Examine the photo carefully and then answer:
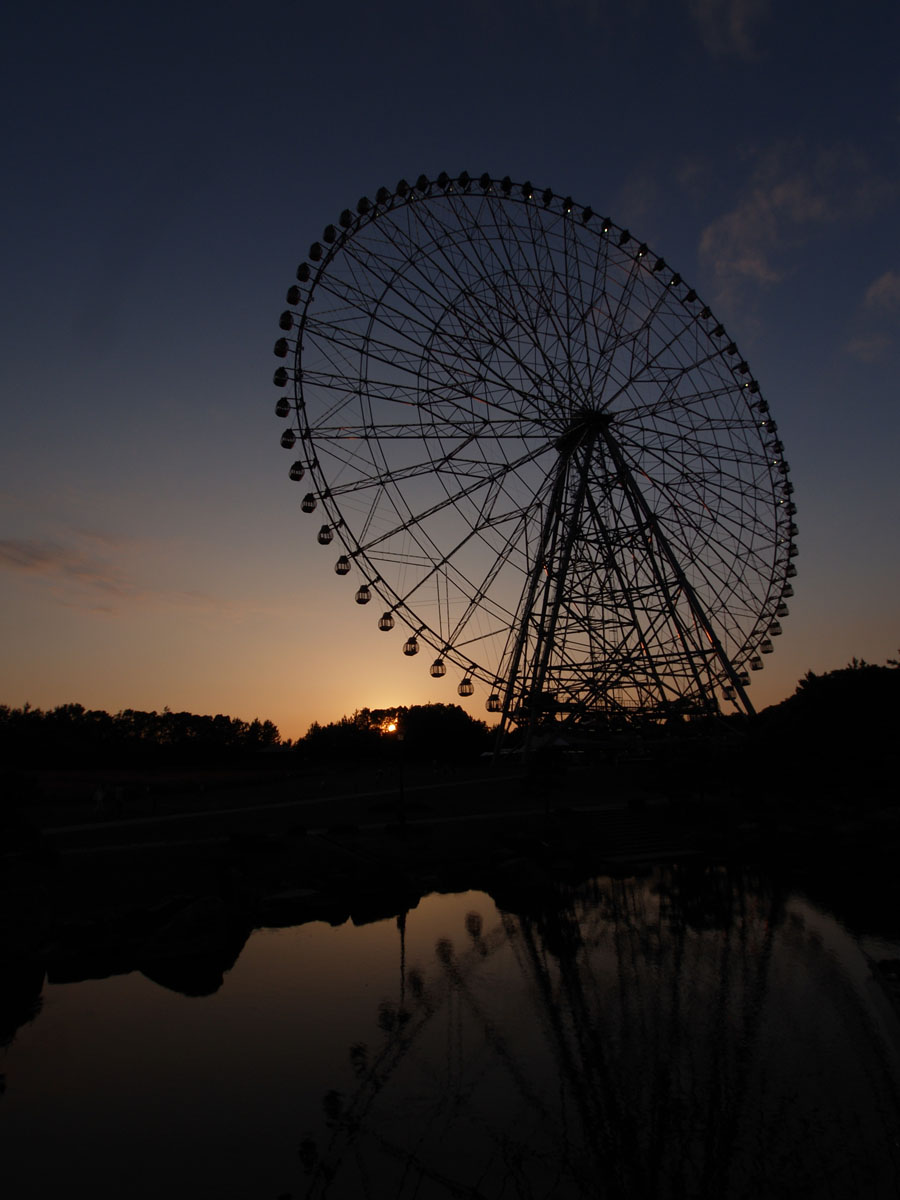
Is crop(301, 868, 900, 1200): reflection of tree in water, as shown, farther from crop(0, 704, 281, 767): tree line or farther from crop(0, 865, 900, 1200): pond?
crop(0, 704, 281, 767): tree line

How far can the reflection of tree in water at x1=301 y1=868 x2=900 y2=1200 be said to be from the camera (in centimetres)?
636

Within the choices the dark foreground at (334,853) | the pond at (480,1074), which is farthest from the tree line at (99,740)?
the pond at (480,1074)

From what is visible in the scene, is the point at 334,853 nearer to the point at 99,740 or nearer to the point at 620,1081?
the point at 620,1081

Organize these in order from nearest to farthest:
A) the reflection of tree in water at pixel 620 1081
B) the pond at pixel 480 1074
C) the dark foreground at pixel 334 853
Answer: the reflection of tree in water at pixel 620 1081 → the pond at pixel 480 1074 → the dark foreground at pixel 334 853

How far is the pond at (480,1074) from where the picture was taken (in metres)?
6.49

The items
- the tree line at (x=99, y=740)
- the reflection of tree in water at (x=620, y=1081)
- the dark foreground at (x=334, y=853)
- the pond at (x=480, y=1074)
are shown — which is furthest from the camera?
the tree line at (x=99, y=740)

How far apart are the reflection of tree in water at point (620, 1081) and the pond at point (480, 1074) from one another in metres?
0.03

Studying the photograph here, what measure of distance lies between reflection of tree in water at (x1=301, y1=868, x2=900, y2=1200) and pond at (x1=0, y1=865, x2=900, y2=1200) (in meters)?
0.03

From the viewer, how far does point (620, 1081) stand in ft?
26.6

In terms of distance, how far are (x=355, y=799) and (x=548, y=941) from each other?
15979 millimetres

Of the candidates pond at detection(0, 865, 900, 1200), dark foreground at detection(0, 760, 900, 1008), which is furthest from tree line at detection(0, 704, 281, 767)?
pond at detection(0, 865, 900, 1200)

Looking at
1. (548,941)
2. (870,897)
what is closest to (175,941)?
(548,941)

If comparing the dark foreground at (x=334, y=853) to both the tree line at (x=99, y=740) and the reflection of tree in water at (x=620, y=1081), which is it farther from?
the tree line at (x=99, y=740)

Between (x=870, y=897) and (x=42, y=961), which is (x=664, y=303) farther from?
(x=42, y=961)
